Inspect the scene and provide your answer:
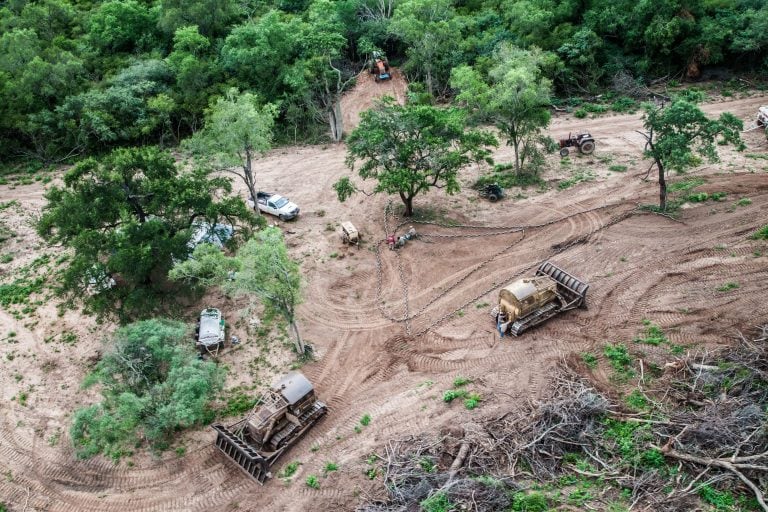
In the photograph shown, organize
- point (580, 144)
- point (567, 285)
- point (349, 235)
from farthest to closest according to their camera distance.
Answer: point (580, 144)
point (349, 235)
point (567, 285)

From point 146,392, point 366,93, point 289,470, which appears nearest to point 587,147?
point 366,93

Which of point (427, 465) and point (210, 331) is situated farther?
point (210, 331)

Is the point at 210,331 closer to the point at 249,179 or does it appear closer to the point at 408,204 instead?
the point at 249,179

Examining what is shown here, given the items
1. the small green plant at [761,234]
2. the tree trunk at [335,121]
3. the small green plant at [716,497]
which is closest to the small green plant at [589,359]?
the small green plant at [716,497]

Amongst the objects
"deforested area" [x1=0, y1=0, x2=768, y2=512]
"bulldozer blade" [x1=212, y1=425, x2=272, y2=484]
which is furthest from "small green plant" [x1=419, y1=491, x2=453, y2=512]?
"bulldozer blade" [x1=212, y1=425, x2=272, y2=484]

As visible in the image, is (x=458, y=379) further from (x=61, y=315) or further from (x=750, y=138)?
(x=750, y=138)

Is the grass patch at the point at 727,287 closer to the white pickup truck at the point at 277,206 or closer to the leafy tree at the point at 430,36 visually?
the white pickup truck at the point at 277,206

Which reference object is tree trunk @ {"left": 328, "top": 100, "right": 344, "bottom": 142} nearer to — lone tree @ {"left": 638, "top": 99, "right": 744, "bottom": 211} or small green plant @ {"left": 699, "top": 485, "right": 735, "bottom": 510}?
lone tree @ {"left": 638, "top": 99, "right": 744, "bottom": 211}

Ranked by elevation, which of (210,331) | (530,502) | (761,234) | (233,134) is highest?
(233,134)
